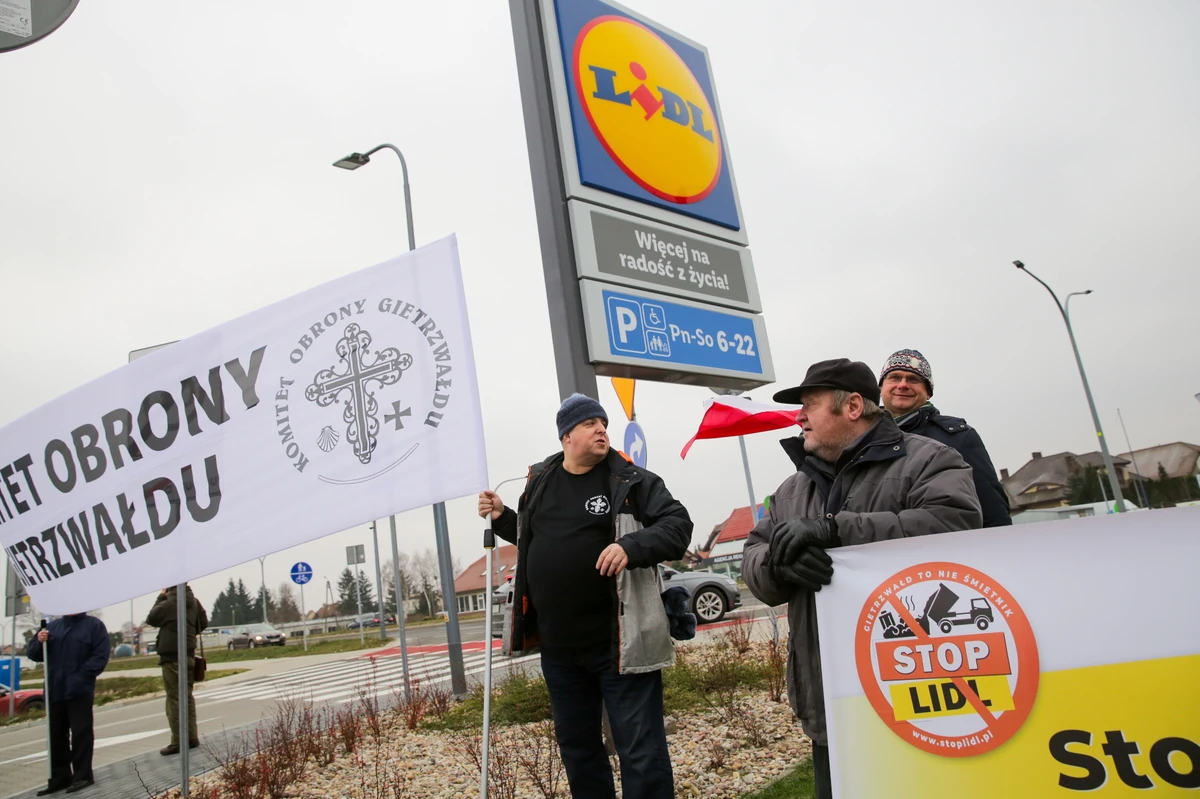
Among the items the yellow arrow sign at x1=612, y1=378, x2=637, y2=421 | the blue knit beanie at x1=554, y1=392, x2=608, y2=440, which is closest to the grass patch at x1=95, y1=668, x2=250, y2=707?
the yellow arrow sign at x1=612, y1=378, x2=637, y2=421

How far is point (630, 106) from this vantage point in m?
6.14

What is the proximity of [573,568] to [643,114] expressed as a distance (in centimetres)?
419

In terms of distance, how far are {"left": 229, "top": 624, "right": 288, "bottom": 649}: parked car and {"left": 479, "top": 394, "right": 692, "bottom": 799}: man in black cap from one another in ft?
165

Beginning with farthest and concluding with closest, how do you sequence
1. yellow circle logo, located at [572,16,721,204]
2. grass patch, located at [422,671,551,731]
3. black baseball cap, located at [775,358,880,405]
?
grass patch, located at [422,671,551,731], yellow circle logo, located at [572,16,721,204], black baseball cap, located at [775,358,880,405]

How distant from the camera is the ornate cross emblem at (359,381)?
3.53 meters

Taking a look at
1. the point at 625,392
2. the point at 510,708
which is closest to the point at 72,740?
the point at 510,708

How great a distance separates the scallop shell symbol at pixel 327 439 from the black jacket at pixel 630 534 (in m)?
0.80

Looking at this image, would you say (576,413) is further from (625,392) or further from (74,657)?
(74,657)

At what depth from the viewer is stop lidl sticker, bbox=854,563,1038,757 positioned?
207 centimetres

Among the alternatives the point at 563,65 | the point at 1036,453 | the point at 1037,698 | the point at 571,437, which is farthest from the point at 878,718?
the point at 1036,453

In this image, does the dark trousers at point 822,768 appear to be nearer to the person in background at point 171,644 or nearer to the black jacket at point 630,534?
the black jacket at point 630,534

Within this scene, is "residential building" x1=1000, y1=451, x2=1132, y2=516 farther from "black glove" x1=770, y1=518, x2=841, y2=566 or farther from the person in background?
"black glove" x1=770, y1=518, x2=841, y2=566

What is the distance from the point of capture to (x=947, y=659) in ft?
7.05

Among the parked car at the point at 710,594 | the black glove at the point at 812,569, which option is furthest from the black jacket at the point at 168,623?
the parked car at the point at 710,594
